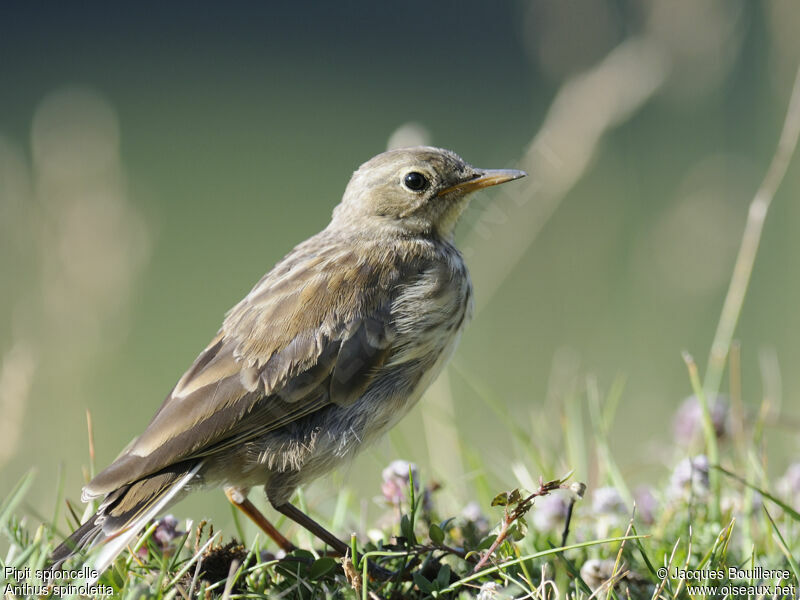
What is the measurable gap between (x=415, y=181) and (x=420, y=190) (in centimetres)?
4

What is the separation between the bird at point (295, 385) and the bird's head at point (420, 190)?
0.25 m

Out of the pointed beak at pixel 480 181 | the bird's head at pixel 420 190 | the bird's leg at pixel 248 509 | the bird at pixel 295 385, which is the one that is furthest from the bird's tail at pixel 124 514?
the pointed beak at pixel 480 181

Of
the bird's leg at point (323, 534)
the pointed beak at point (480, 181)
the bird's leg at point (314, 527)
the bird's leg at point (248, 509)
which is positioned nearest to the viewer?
the bird's leg at point (323, 534)

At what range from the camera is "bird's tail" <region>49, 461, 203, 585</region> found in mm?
3033

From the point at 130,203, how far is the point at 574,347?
14.1ft

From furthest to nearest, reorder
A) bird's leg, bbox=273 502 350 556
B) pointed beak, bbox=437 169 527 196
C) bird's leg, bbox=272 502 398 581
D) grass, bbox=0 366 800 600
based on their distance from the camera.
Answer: pointed beak, bbox=437 169 527 196 < bird's leg, bbox=273 502 350 556 < bird's leg, bbox=272 502 398 581 < grass, bbox=0 366 800 600

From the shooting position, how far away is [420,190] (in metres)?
4.49

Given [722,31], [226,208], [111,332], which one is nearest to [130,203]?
[111,332]

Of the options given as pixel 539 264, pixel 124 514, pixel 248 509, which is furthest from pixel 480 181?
pixel 539 264

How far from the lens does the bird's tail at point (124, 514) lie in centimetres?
303

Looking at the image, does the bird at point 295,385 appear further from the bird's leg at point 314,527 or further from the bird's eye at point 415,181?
the bird's eye at point 415,181

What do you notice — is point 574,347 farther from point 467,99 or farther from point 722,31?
point 467,99

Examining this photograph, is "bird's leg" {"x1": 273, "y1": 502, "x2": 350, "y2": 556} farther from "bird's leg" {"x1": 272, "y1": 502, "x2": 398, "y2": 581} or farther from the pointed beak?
the pointed beak

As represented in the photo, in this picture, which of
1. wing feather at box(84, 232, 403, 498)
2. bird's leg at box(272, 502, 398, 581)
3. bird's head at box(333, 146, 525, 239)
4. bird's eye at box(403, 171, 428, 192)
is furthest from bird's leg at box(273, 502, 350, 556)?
bird's eye at box(403, 171, 428, 192)
